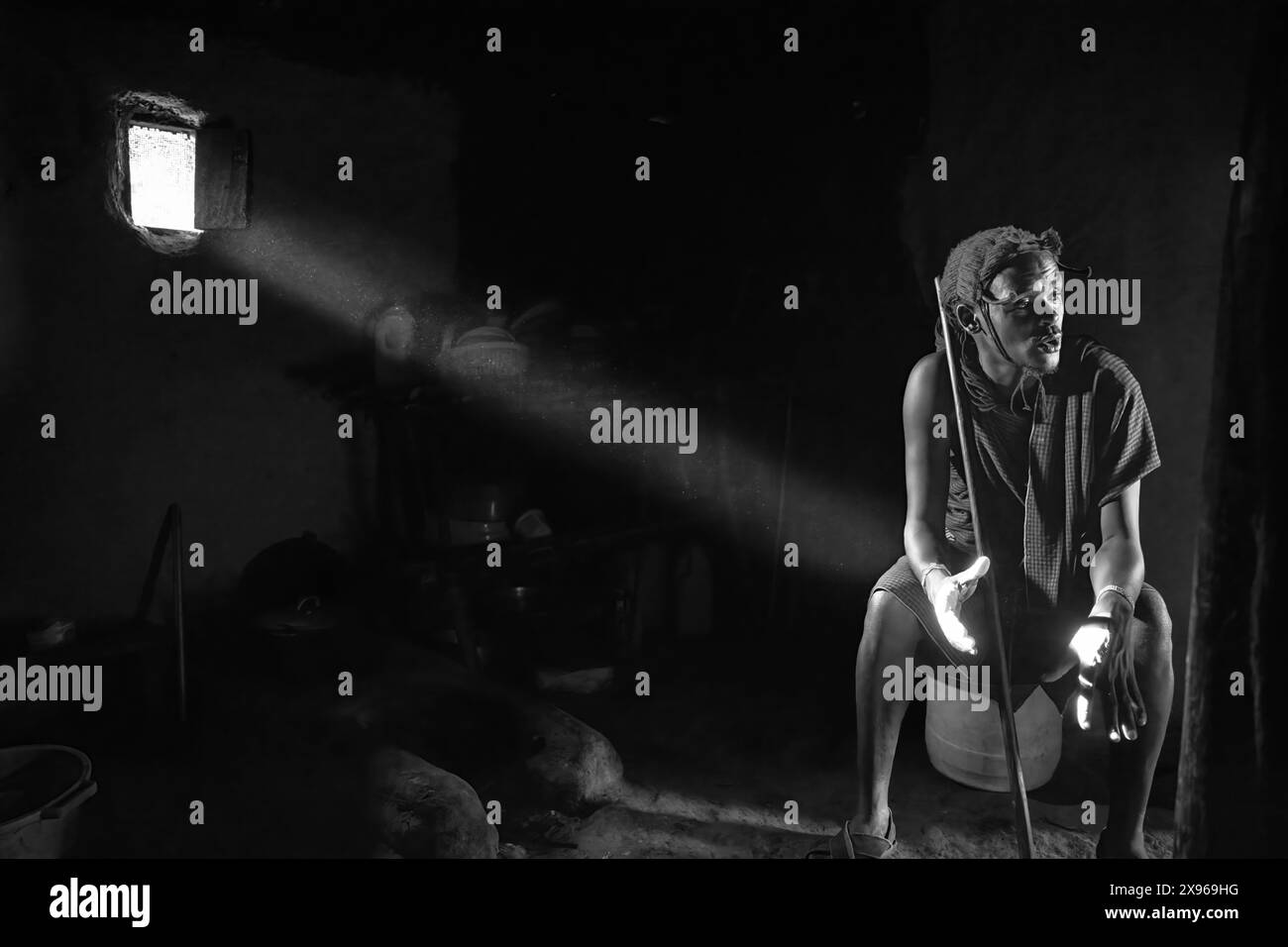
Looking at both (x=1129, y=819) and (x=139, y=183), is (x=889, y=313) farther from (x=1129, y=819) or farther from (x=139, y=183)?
(x=139, y=183)

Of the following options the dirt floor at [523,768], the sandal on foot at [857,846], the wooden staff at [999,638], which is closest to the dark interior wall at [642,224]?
the wooden staff at [999,638]

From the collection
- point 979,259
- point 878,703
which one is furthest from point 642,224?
point 878,703

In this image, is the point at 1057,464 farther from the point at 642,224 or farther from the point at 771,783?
the point at 642,224

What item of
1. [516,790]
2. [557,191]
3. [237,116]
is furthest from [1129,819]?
[237,116]

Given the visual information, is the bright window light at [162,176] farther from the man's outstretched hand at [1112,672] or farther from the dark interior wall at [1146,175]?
the man's outstretched hand at [1112,672]

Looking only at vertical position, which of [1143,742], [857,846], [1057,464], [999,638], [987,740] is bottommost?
[857,846]

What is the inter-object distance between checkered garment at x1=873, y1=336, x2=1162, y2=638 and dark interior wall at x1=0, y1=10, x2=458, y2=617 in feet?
10.6

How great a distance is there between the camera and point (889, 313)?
4.03 m

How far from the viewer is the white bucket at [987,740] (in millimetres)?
3654

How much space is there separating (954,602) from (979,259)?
4.49ft

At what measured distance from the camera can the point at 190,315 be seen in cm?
461

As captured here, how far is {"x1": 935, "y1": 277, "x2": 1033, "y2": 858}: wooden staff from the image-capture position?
3.34 m

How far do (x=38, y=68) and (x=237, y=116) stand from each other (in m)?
0.85

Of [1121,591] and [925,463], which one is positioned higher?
[925,463]
